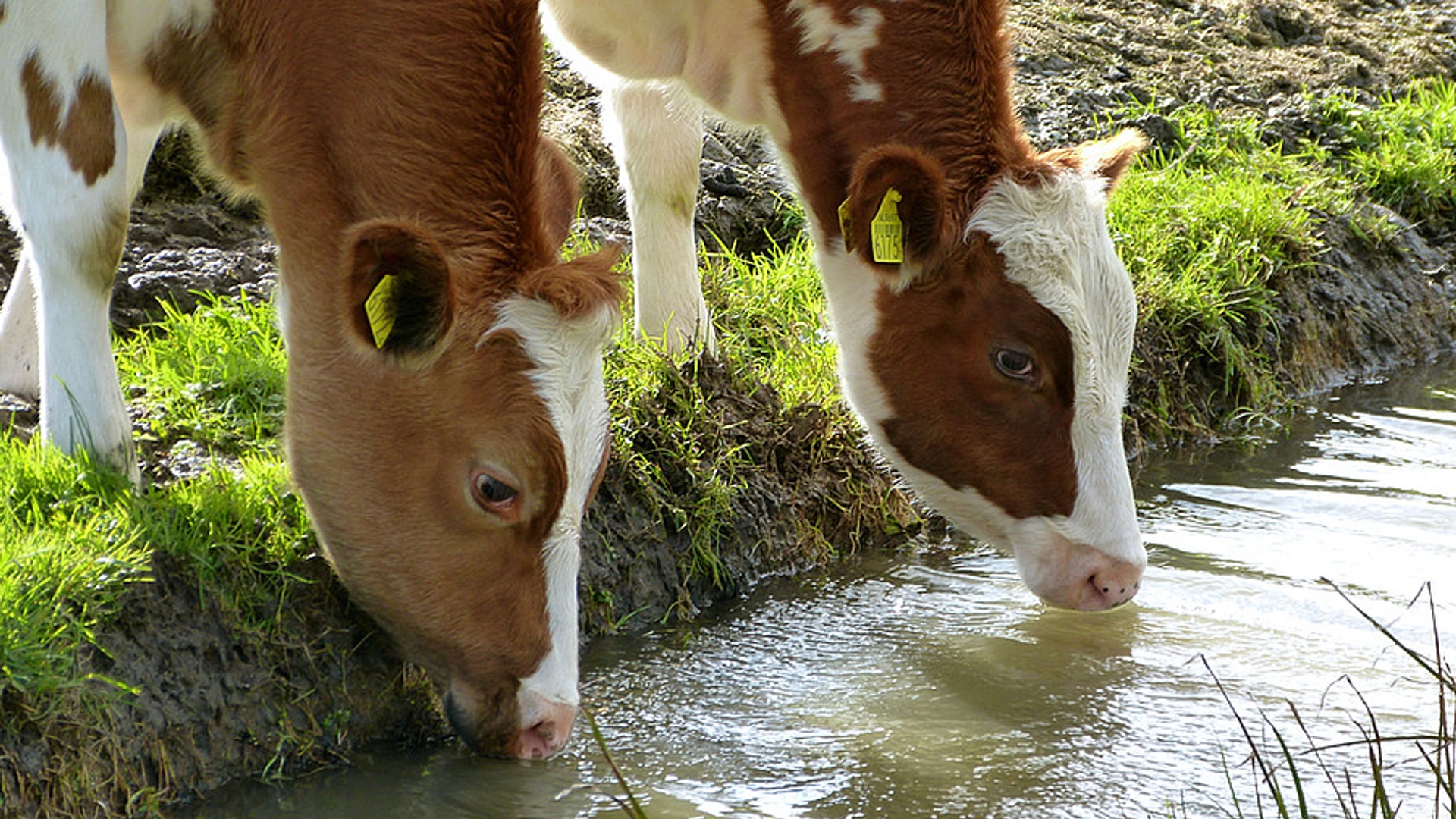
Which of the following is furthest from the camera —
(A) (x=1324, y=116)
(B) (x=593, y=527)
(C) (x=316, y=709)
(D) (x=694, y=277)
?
(A) (x=1324, y=116)

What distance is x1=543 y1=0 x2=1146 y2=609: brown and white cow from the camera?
446 cm

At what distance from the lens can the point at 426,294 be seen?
3.50m

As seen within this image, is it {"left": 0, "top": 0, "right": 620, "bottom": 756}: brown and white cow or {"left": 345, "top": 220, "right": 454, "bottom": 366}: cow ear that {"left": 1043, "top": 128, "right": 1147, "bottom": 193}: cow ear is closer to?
{"left": 0, "top": 0, "right": 620, "bottom": 756}: brown and white cow

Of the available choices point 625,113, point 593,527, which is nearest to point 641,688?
point 593,527

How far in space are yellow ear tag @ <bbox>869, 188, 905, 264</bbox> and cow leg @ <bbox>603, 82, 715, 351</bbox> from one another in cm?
126

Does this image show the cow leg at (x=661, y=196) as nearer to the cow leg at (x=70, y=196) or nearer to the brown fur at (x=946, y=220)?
the brown fur at (x=946, y=220)

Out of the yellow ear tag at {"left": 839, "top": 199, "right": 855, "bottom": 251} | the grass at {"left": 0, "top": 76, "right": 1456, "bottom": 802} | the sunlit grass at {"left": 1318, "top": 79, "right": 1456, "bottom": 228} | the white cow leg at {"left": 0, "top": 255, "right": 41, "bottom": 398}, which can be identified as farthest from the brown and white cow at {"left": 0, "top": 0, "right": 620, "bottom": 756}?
the sunlit grass at {"left": 1318, "top": 79, "right": 1456, "bottom": 228}

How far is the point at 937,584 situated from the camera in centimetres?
524

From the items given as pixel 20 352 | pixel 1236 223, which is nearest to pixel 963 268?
pixel 20 352

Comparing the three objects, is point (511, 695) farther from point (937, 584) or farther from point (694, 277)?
point (694, 277)

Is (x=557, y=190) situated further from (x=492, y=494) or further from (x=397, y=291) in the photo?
(x=492, y=494)

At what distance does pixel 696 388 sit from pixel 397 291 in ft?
6.11

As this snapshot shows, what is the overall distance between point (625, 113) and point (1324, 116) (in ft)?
15.1

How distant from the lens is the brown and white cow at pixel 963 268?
4461 mm
